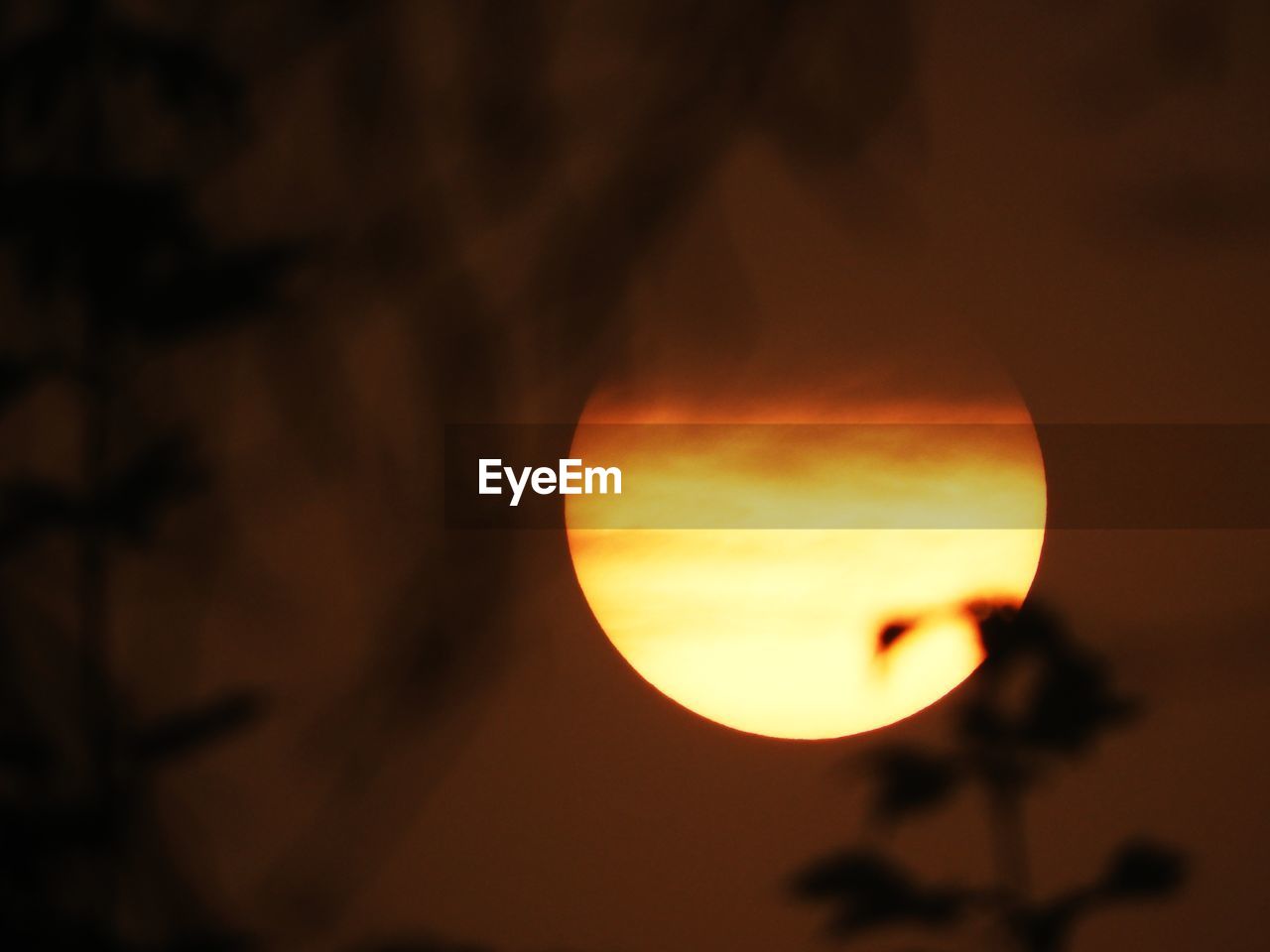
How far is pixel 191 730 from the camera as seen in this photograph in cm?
127

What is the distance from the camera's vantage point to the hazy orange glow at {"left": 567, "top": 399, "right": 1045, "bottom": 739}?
1.26m

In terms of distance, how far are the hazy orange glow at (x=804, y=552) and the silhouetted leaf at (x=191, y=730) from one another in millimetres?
428

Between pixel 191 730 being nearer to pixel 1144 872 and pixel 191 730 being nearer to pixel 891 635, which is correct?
pixel 891 635

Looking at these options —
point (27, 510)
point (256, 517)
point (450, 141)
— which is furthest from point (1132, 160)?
point (27, 510)

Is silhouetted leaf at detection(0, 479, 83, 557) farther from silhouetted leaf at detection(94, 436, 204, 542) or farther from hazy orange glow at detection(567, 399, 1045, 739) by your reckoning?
hazy orange glow at detection(567, 399, 1045, 739)

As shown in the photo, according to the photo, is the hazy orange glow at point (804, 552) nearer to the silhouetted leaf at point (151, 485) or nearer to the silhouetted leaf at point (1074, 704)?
the silhouetted leaf at point (1074, 704)

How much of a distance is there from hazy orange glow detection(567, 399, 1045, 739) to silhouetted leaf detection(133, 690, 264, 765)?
0.43 m

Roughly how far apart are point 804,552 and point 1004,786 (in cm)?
36

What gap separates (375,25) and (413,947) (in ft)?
3.65

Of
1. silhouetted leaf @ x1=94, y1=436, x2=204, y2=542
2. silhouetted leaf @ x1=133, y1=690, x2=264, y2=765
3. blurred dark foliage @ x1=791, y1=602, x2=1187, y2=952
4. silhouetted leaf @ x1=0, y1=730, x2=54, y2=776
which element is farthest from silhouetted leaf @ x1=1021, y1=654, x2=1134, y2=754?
silhouetted leaf @ x1=0, y1=730, x2=54, y2=776

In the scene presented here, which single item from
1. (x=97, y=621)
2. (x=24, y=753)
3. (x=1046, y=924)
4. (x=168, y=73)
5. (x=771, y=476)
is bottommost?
(x=1046, y=924)

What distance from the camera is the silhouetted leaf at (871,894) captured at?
4.09ft

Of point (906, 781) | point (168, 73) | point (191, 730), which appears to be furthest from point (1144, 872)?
point (168, 73)

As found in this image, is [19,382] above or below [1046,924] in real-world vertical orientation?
above
